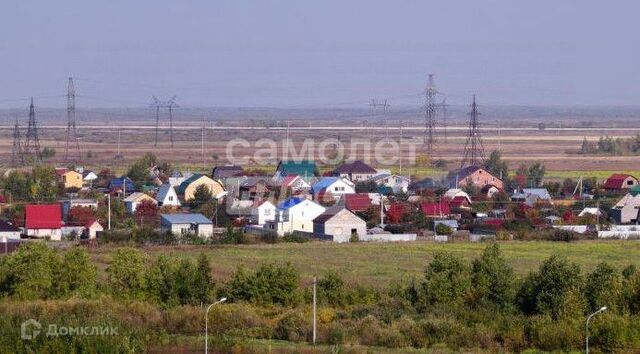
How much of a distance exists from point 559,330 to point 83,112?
141 metres

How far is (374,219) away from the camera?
25922 millimetres

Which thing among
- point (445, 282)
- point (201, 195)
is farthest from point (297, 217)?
point (445, 282)

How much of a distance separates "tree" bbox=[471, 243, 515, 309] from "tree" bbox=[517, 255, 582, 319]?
0.53 feet

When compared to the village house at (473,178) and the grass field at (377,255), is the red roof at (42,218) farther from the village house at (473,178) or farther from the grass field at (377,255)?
the village house at (473,178)

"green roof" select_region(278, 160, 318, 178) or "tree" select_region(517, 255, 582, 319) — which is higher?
"green roof" select_region(278, 160, 318, 178)

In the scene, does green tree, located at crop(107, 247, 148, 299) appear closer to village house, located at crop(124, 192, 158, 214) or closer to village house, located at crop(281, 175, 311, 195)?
village house, located at crop(124, 192, 158, 214)

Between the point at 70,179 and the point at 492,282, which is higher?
the point at 70,179

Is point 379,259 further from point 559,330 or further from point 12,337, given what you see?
point 12,337

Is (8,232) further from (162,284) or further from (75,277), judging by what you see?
(162,284)

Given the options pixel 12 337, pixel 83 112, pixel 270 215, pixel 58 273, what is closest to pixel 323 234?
pixel 270 215

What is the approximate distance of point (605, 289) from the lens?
1433 centimetres

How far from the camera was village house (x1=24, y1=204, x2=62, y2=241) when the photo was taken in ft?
74.8

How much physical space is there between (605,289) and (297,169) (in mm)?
21810

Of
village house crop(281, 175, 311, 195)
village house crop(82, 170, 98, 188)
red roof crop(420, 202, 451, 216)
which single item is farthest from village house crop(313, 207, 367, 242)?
village house crop(82, 170, 98, 188)
